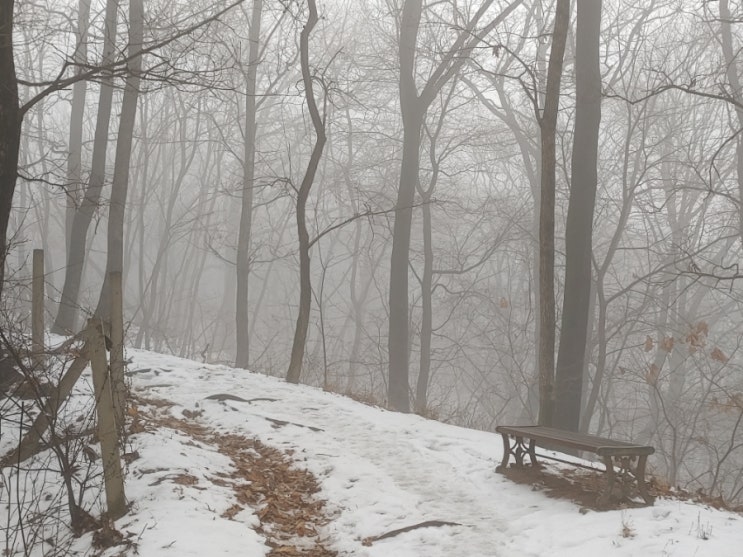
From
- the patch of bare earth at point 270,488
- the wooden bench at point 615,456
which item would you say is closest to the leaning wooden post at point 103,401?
the patch of bare earth at point 270,488

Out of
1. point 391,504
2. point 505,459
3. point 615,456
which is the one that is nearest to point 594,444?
point 615,456

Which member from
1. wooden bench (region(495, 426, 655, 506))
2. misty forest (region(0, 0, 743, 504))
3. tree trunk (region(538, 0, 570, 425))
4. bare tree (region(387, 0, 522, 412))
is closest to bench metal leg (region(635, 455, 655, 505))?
wooden bench (region(495, 426, 655, 506))

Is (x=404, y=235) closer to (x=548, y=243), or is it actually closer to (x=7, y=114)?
(x=548, y=243)

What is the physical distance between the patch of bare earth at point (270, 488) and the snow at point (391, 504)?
0.10 metres

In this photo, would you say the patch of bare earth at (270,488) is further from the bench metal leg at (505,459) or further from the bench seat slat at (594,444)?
the bench seat slat at (594,444)

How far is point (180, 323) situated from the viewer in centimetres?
3991

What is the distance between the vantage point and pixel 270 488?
20.6ft

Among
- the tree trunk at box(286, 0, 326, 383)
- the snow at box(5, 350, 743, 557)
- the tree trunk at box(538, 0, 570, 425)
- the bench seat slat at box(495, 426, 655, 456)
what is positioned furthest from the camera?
the tree trunk at box(286, 0, 326, 383)

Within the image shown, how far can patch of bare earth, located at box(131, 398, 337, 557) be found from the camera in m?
5.23

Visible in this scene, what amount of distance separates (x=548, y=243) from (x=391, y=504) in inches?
165

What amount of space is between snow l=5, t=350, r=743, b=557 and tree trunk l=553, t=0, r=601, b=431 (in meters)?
1.73

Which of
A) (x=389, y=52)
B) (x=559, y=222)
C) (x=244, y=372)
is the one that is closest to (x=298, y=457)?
(x=244, y=372)

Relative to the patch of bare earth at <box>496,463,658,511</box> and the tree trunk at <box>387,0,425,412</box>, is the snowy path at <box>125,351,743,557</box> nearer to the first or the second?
the patch of bare earth at <box>496,463,658,511</box>

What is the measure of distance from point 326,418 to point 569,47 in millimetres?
14025
